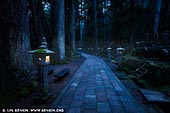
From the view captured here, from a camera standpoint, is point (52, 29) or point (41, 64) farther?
point (52, 29)

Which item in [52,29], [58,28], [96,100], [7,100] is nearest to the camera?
[7,100]

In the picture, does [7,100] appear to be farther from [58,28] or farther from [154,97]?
[58,28]

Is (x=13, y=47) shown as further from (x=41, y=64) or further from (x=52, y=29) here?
(x=52, y=29)

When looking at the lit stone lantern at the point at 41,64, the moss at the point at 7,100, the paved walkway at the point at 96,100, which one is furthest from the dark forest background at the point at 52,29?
the paved walkway at the point at 96,100

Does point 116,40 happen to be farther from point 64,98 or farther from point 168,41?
point 64,98

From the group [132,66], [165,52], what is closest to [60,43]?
[132,66]

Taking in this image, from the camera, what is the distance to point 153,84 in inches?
278

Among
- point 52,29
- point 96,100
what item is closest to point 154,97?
point 96,100

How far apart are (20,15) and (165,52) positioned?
8.51m

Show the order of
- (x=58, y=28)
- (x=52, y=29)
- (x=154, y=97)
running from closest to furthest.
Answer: (x=154, y=97), (x=58, y=28), (x=52, y=29)

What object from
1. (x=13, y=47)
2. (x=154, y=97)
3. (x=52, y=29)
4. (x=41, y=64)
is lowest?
(x=154, y=97)

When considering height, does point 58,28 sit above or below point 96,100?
above

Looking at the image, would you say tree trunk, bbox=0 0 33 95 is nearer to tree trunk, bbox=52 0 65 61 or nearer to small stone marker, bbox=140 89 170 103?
small stone marker, bbox=140 89 170 103

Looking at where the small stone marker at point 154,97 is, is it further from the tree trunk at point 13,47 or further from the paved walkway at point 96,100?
the tree trunk at point 13,47
